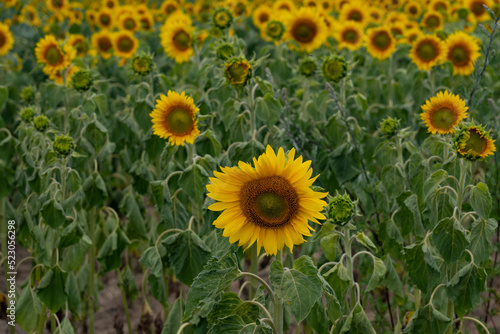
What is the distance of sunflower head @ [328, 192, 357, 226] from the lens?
1.64 metres

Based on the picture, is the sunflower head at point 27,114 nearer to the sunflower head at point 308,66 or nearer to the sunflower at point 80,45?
the sunflower head at point 308,66

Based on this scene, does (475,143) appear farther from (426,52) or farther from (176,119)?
(426,52)

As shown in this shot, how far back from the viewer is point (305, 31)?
3707mm

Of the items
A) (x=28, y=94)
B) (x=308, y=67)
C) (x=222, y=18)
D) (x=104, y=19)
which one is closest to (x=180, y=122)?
(x=308, y=67)

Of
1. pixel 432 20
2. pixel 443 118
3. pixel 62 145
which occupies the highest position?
pixel 432 20

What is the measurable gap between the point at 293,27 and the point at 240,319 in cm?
254

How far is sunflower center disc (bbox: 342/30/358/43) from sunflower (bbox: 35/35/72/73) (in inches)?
72.3

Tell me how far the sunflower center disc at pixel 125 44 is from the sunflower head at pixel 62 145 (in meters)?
1.69

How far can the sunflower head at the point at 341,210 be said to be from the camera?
1639 millimetres

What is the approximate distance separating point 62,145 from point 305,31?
2.03 meters

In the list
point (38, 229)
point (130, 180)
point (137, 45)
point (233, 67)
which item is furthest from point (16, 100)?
point (233, 67)

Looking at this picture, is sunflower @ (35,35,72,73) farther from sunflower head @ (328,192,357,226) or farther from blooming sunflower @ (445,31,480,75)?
blooming sunflower @ (445,31,480,75)

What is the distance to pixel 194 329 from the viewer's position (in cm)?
194

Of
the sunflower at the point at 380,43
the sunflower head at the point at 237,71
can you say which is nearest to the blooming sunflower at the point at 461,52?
the sunflower at the point at 380,43
